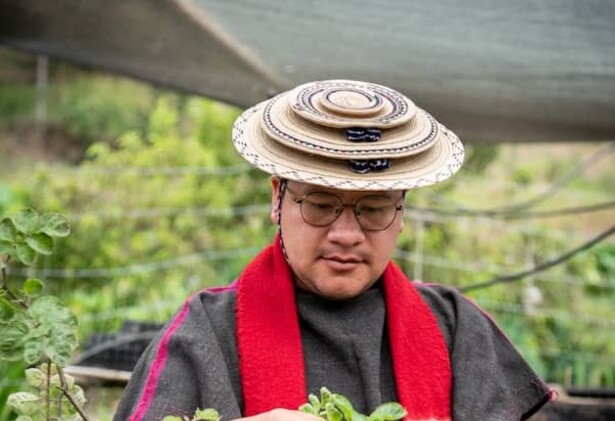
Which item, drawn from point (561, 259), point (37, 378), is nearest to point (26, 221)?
point (37, 378)

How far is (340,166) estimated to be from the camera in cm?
203

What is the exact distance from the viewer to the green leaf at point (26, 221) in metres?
1.75

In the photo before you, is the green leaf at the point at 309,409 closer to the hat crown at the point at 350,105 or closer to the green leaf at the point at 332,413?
the green leaf at the point at 332,413

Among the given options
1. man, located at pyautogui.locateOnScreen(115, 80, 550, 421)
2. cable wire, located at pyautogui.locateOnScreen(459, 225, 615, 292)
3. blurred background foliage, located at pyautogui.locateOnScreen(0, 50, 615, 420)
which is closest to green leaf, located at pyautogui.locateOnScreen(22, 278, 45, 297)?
man, located at pyautogui.locateOnScreen(115, 80, 550, 421)

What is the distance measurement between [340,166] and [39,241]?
508mm

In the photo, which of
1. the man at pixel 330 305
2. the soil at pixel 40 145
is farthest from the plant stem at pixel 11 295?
the soil at pixel 40 145

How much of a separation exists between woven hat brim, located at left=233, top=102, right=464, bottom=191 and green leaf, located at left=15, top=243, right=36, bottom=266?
1.44 ft

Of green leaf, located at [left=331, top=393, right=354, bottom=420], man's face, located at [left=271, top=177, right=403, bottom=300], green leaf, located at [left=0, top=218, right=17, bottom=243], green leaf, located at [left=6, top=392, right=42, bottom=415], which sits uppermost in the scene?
Answer: green leaf, located at [left=0, top=218, right=17, bottom=243]

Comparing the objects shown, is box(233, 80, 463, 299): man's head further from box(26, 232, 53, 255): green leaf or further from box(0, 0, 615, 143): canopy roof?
box(0, 0, 615, 143): canopy roof

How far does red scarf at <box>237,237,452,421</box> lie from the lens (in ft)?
6.97

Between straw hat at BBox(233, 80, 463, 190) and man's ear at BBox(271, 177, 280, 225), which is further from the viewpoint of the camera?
man's ear at BBox(271, 177, 280, 225)

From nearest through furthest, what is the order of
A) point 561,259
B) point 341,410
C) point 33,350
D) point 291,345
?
point 33,350, point 341,410, point 291,345, point 561,259

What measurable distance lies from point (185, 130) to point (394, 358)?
23.2 ft

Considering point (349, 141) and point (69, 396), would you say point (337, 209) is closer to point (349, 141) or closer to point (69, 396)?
point (349, 141)
